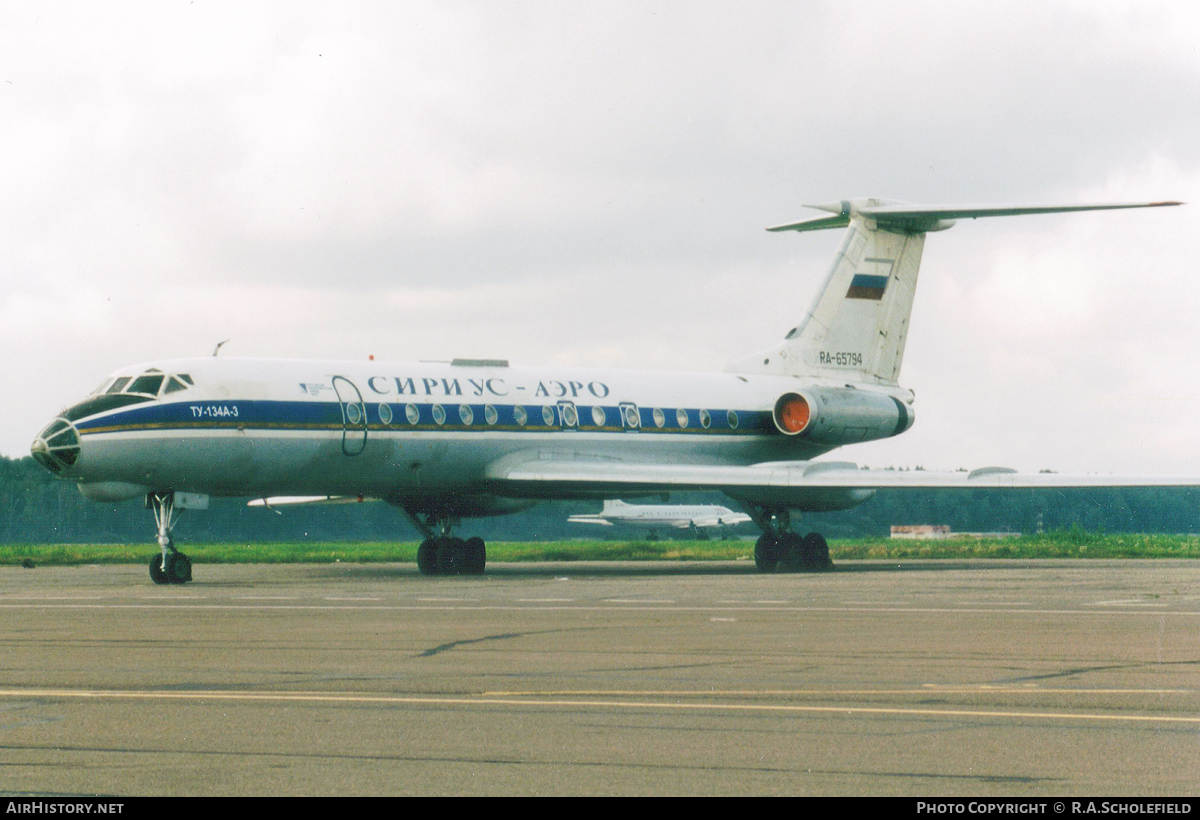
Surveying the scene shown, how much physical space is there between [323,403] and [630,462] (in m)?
7.03

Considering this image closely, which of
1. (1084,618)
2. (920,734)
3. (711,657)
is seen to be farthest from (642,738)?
(1084,618)

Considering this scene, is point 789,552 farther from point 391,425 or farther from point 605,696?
point 605,696

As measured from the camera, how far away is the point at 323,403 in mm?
25219

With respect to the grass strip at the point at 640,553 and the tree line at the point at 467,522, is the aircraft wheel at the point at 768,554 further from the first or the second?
the grass strip at the point at 640,553

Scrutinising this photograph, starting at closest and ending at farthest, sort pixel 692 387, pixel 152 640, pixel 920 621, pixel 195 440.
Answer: pixel 152 640
pixel 920 621
pixel 195 440
pixel 692 387

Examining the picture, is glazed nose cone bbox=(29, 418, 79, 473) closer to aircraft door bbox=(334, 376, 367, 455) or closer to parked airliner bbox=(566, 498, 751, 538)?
aircraft door bbox=(334, 376, 367, 455)

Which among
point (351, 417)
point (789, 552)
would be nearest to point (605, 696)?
point (351, 417)

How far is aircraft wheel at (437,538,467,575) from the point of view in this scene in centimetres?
2855

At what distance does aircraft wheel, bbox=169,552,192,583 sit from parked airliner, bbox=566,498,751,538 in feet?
201

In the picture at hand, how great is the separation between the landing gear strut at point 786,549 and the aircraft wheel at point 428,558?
651 cm

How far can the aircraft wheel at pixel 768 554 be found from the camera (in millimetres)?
29578

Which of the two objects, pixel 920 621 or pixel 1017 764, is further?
pixel 920 621
